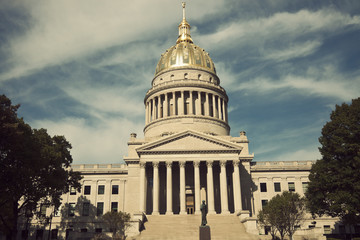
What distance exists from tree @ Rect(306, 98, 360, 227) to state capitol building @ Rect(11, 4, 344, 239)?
6.12m

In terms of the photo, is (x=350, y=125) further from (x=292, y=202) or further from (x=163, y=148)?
(x=163, y=148)

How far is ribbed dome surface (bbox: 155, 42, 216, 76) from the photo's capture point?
3150 inches

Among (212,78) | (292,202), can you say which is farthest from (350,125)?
(212,78)

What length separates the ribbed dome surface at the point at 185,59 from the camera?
8000 centimetres

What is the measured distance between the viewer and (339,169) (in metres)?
36.9

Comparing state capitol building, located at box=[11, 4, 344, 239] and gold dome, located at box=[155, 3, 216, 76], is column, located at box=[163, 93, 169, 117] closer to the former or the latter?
state capitol building, located at box=[11, 4, 344, 239]

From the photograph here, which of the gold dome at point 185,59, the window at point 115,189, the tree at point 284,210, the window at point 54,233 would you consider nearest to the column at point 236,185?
the tree at point 284,210

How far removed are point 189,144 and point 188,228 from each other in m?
15.4

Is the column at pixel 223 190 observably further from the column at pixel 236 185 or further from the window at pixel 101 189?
the window at pixel 101 189

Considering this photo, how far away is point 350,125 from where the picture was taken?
37250 millimetres

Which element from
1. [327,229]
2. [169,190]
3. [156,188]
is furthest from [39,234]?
[327,229]

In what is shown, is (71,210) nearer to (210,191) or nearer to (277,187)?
(210,191)

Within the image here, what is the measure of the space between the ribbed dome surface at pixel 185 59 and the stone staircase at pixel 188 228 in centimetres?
4195

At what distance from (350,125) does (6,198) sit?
3809cm
